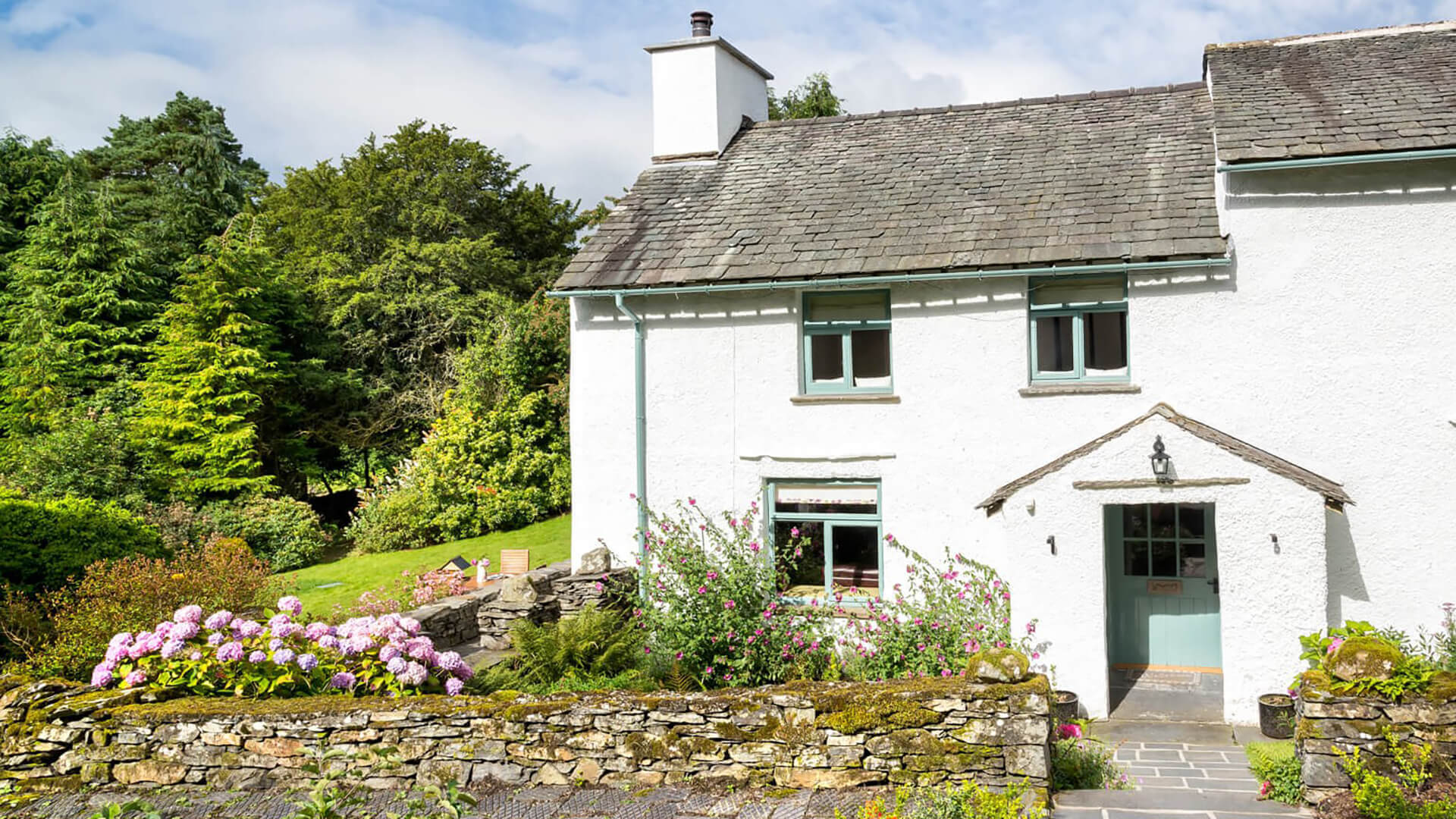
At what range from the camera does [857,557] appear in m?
12.6

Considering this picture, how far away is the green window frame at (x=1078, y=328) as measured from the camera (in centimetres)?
1173

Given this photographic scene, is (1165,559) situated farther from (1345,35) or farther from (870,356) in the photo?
(1345,35)

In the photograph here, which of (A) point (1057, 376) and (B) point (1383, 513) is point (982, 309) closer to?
(A) point (1057, 376)

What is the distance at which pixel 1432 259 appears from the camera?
1066 cm

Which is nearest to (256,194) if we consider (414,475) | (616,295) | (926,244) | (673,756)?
(414,475)

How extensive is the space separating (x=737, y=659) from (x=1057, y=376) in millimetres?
4905

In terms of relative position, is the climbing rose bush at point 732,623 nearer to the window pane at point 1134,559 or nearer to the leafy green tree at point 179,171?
the window pane at point 1134,559

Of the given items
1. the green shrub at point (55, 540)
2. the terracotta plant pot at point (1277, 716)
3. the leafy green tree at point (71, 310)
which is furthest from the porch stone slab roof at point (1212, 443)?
the leafy green tree at point (71, 310)

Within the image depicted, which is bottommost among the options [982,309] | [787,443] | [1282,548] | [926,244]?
[1282,548]

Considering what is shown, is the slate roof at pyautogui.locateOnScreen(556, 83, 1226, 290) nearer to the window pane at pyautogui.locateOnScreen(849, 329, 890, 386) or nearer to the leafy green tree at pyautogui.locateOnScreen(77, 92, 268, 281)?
the window pane at pyautogui.locateOnScreen(849, 329, 890, 386)

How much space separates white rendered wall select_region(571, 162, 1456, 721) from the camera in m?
10.5

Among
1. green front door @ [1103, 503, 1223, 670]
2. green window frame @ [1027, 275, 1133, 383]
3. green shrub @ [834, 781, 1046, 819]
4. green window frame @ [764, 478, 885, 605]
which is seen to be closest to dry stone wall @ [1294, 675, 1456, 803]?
green shrub @ [834, 781, 1046, 819]

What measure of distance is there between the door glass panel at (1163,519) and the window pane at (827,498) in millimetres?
3149

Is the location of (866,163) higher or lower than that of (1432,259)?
higher
